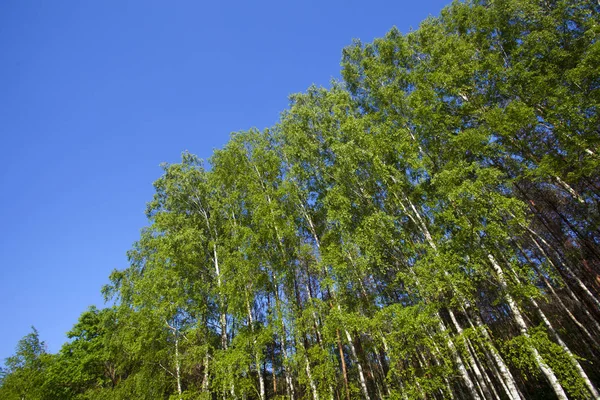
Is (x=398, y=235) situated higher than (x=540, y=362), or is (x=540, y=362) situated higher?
(x=398, y=235)

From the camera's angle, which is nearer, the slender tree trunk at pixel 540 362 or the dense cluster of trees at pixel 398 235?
the slender tree trunk at pixel 540 362

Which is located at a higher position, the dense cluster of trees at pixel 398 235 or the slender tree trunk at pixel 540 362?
the dense cluster of trees at pixel 398 235

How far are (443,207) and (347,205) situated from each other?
13.0 ft

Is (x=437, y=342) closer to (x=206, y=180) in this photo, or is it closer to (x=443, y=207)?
(x=443, y=207)

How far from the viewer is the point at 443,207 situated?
10.9 meters

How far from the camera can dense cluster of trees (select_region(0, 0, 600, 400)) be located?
968 centimetres

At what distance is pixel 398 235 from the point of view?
11.9 metres

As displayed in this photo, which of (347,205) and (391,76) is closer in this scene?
(347,205)

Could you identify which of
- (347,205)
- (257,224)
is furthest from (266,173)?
(347,205)

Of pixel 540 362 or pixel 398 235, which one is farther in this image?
pixel 398 235

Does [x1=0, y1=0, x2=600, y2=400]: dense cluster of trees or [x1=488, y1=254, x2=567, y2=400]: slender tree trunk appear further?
[x1=0, y1=0, x2=600, y2=400]: dense cluster of trees

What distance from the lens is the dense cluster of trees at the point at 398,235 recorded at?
31.8ft

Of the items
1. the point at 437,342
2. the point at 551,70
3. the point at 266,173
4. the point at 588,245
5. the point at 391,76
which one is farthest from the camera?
the point at 266,173

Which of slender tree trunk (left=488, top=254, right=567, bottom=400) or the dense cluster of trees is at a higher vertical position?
the dense cluster of trees
